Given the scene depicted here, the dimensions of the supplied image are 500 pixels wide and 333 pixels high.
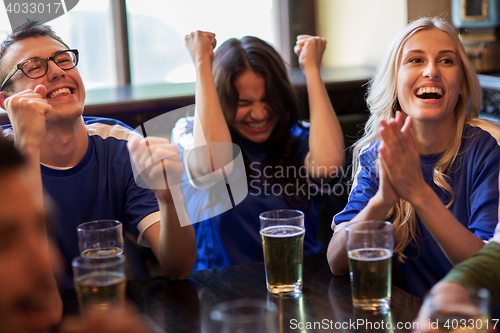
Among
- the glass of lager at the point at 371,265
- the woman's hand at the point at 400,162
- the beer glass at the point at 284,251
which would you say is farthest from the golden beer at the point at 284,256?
the woman's hand at the point at 400,162

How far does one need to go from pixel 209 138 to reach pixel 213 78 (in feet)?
0.78

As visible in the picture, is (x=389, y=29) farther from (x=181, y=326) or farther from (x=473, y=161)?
(x=181, y=326)

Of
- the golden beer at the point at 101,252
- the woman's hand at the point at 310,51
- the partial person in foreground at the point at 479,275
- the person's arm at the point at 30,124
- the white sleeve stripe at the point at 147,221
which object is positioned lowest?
the white sleeve stripe at the point at 147,221

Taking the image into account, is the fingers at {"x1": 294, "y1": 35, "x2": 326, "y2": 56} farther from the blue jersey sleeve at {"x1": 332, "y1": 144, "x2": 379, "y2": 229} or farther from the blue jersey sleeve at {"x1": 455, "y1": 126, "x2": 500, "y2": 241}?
the blue jersey sleeve at {"x1": 455, "y1": 126, "x2": 500, "y2": 241}

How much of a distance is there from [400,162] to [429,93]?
0.45m

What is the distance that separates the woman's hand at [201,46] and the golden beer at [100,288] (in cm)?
113

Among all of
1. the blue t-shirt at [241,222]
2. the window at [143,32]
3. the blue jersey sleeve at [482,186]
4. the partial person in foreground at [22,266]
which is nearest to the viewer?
the partial person in foreground at [22,266]

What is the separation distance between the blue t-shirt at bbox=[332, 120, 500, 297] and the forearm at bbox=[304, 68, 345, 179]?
370 millimetres

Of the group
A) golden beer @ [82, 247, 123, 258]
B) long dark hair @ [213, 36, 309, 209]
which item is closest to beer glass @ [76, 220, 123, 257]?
golden beer @ [82, 247, 123, 258]

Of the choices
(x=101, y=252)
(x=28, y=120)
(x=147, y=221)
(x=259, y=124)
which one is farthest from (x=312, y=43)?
(x=101, y=252)

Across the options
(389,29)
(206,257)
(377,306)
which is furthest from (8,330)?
(389,29)

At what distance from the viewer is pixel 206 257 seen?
1760 mm

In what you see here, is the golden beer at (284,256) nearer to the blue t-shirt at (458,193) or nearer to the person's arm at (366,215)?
the person's arm at (366,215)

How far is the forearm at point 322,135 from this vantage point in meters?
1.76
